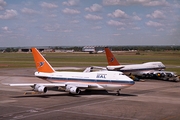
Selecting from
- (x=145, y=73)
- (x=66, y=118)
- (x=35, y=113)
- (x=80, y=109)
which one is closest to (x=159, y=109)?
(x=80, y=109)

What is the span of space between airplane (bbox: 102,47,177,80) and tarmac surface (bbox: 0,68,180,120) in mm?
21814

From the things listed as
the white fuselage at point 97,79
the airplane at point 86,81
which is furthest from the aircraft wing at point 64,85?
the white fuselage at point 97,79

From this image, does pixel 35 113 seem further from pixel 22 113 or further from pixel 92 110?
pixel 92 110

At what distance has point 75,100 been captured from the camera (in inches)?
1690

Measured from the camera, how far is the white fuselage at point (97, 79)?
45.5m

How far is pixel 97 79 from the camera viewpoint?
155ft

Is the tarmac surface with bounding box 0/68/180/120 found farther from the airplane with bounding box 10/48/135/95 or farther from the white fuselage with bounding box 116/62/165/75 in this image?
the white fuselage with bounding box 116/62/165/75

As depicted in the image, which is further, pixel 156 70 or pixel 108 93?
pixel 156 70

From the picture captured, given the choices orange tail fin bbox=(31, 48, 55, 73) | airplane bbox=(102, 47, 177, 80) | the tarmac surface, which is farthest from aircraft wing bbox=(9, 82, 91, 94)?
airplane bbox=(102, 47, 177, 80)

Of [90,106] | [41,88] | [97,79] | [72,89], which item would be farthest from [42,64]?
[90,106]

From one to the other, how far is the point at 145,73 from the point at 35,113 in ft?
160

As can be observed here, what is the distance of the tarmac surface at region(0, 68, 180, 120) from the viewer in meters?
32.6

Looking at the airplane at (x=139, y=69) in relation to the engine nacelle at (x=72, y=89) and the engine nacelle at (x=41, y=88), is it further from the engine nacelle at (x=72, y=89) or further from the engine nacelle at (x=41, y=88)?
the engine nacelle at (x=41, y=88)

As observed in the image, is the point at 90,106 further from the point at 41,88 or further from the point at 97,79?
the point at 41,88
